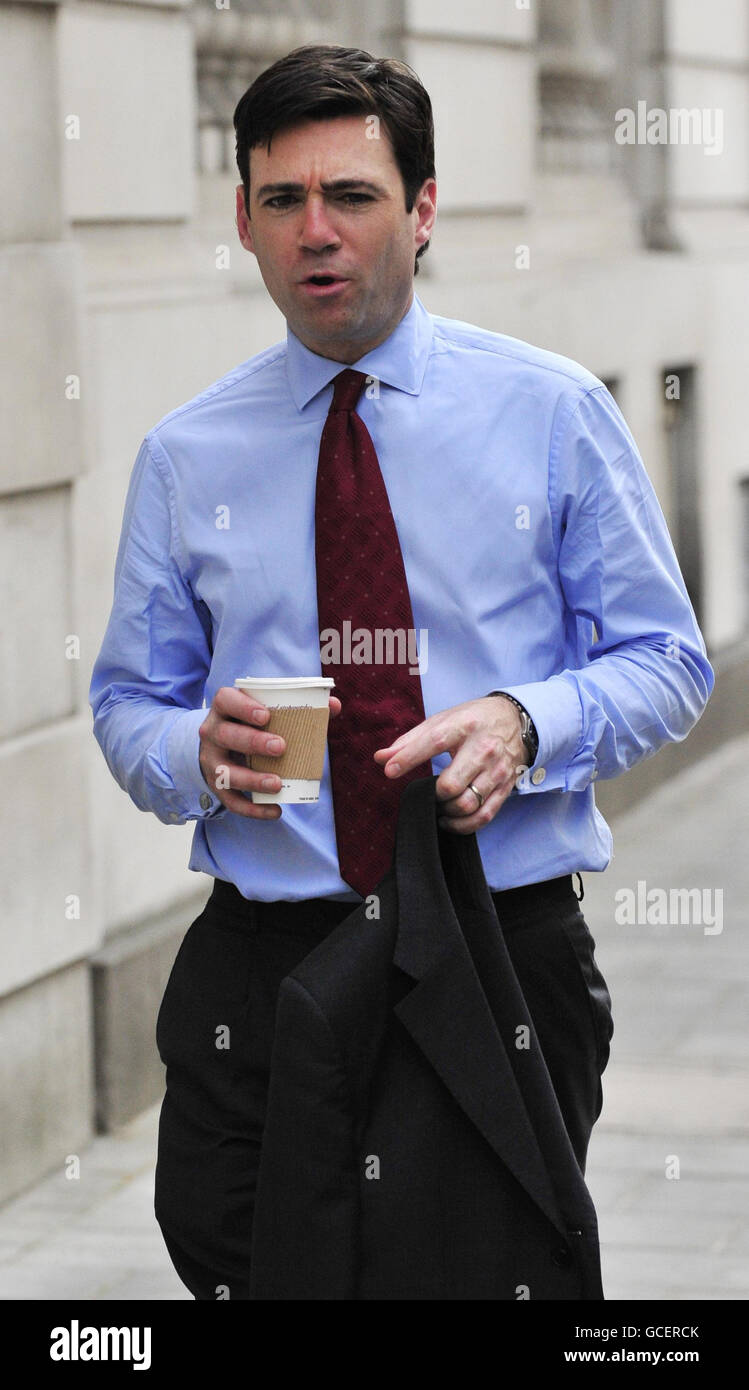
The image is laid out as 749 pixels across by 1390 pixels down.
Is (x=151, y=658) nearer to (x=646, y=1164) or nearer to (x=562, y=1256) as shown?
(x=562, y=1256)

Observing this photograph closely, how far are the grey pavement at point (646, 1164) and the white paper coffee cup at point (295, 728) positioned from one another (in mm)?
2549

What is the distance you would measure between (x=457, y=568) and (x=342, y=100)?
0.60 metres

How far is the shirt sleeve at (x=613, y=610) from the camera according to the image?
279cm

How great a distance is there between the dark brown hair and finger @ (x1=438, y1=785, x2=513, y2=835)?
762 mm

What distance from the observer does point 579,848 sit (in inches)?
114

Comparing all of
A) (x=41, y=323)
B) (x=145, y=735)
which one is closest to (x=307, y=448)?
(x=145, y=735)

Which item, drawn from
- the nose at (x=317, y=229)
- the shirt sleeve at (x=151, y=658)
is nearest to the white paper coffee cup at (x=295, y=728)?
the shirt sleeve at (x=151, y=658)


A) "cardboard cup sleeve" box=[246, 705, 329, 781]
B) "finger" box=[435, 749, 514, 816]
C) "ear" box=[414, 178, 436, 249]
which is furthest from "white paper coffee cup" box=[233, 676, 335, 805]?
"ear" box=[414, 178, 436, 249]

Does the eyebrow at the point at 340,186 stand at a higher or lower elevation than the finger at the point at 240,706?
higher

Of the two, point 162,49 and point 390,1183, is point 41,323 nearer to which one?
point 162,49

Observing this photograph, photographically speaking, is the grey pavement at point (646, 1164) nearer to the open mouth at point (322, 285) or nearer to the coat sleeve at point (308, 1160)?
the coat sleeve at point (308, 1160)

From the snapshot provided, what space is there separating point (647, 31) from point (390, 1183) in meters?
9.34

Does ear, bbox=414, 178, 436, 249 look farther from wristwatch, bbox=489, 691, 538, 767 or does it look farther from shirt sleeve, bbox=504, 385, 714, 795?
wristwatch, bbox=489, 691, 538, 767

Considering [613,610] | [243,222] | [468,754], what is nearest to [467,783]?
[468,754]
